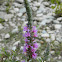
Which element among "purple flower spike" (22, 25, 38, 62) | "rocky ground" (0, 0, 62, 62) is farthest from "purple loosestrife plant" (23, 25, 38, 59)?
"rocky ground" (0, 0, 62, 62)

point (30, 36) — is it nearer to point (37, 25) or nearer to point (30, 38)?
point (30, 38)

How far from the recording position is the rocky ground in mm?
2012

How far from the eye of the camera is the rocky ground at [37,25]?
2.01 metres

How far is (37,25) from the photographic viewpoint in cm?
240

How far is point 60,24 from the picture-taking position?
2.47 m

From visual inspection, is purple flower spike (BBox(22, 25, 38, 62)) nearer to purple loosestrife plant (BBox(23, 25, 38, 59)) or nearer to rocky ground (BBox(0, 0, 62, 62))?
purple loosestrife plant (BBox(23, 25, 38, 59))

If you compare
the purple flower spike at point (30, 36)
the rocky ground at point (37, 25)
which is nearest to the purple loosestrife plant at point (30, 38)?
the purple flower spike at point (30, 36)

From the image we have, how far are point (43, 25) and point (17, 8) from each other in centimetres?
94

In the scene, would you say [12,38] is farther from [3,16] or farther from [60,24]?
[60,24]

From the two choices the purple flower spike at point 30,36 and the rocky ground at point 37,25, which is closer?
the purple flower spike at point 30,36

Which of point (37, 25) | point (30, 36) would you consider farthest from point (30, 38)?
point (37, 25)

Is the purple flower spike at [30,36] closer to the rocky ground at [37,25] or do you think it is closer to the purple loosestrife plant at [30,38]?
the purple loosestrife plant at [30,38]

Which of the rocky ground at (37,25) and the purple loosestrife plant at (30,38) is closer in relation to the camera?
the purple loosestrife plant at (30,38)

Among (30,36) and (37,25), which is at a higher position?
(30,36)
